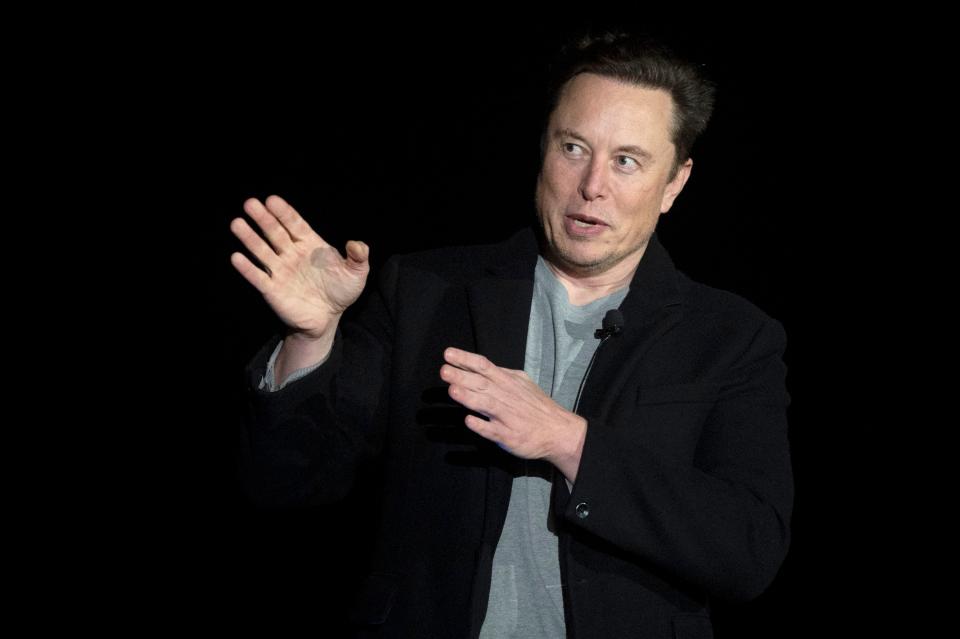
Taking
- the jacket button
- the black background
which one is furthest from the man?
the black background

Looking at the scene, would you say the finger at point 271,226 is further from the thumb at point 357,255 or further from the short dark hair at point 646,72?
the short dark hair at point 646,72

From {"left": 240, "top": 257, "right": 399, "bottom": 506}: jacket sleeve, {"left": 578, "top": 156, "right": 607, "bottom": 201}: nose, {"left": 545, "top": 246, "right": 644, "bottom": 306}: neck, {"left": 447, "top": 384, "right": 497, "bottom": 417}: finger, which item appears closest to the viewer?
{"left": 447, "top": 384, "right": 497, "bottom": 417}: finger

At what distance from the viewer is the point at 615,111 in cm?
197

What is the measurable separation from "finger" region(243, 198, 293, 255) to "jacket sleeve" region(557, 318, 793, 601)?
1.98ft

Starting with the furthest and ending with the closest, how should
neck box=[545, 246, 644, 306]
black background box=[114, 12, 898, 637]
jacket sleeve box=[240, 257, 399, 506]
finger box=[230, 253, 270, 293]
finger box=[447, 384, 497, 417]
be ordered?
black background box=[114, 12, 898, 637] < neck box=[545, 246, 644, 306] < jacket sleeve box=[240, 257, 399, 506] < finger box=[230, 253, 270, 293] < finger box=[447, 384, 497, 417]

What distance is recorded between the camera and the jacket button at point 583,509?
164cm

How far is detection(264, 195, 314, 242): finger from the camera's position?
5.44ft

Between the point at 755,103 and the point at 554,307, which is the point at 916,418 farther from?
the point at 554,307

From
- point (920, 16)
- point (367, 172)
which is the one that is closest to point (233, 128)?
point (367, 172)

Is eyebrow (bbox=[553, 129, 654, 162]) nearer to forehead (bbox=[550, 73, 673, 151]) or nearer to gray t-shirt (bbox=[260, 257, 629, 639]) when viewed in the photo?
forehead (bbox=[550, 73, 673, 151])

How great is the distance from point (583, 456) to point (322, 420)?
1.61ft

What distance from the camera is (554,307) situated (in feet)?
6.47

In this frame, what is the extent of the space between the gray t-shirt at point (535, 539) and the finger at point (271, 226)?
521 millimetres

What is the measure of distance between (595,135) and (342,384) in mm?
701
